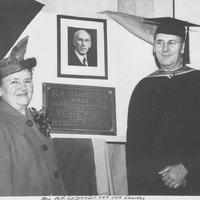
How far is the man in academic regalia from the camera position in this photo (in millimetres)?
2418

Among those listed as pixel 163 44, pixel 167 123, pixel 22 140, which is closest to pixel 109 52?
pixel 163 44

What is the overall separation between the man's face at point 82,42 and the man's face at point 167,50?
339mm

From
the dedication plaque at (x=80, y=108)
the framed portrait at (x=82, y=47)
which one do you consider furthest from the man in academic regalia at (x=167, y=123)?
the framed portrait at (x=82, y=47)

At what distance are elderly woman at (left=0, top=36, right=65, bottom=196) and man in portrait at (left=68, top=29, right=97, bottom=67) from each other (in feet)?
0.68

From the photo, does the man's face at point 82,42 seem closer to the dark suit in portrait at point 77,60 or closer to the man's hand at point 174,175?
the dark suit in portrait at point 77,60

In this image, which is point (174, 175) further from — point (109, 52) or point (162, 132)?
point (109, 52)

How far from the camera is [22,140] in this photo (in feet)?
7.42

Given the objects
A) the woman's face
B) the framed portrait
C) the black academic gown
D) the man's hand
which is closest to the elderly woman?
the woman's face

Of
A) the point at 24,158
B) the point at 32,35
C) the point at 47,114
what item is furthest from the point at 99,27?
the point at 24,158

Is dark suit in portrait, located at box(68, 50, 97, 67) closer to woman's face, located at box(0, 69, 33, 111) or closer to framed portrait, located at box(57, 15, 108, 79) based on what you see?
framed portrait, located at box(57, 15, 108, 79)

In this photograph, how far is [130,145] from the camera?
2416mm

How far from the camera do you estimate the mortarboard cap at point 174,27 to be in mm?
2547

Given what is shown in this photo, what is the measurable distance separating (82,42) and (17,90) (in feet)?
1.33

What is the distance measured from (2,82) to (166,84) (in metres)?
0.80
